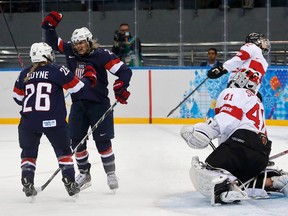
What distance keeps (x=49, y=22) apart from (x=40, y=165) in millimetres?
1639

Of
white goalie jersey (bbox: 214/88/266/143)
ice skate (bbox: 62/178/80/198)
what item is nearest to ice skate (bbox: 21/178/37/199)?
ice skate (bbox: 62/178/80/198)

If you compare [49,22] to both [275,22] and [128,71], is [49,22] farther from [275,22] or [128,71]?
[275,22]

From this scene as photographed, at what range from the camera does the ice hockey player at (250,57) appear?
7.28 metres

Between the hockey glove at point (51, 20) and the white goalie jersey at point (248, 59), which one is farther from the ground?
the hockey glove at point (51, 20)

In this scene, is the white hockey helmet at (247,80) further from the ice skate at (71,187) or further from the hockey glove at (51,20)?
the hockey glove at (51,20)

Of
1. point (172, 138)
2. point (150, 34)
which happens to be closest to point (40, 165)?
point (172, 138)

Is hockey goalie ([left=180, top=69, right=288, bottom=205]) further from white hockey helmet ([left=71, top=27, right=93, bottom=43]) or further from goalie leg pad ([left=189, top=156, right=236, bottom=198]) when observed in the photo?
white hockey helmet ([left=71, top=27, right=93, bottom=43])

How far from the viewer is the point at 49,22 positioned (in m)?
6.34

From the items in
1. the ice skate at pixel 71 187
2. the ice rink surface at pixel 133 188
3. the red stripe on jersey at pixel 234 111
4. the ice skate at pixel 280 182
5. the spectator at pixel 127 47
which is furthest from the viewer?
the spectator at pixel 127 47

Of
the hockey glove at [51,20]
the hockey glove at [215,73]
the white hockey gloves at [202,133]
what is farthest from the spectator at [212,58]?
the white hockey gloves at [202,133]

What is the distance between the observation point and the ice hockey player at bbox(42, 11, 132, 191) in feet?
19.6

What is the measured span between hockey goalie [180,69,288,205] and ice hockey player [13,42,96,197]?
0.79m

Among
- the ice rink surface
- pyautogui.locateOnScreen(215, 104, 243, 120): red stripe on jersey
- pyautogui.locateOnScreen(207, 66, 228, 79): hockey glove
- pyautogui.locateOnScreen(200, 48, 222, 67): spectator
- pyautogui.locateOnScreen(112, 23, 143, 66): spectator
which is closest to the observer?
the ice rink surface

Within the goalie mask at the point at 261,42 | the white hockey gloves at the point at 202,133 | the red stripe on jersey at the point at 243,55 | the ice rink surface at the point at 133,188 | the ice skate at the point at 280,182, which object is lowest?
the ice rink surface at the point at 133,188
